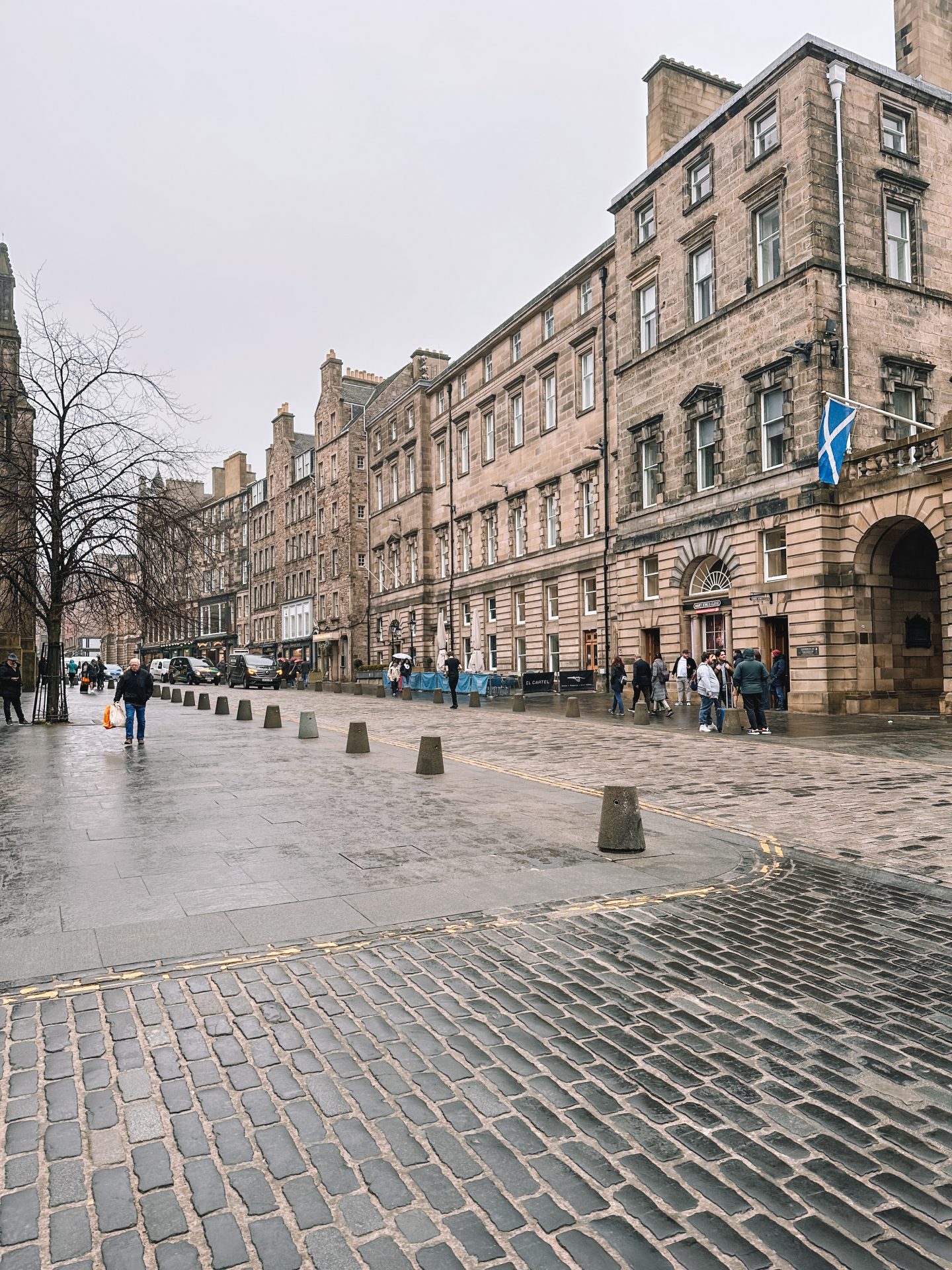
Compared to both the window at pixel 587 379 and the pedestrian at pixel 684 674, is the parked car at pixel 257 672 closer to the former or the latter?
the window at pixel 587 379

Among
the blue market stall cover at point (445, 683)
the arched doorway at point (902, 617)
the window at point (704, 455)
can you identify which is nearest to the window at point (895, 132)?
the window at point (704, 455)

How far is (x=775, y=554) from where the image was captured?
25938 mm

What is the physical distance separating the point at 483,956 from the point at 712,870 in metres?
2.75

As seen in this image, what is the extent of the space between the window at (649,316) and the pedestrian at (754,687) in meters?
17.2

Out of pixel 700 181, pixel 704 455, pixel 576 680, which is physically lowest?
pixel 576 680

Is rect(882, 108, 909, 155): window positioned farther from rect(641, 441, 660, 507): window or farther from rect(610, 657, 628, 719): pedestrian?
rect(610, 657, 628, 719): pedestrian

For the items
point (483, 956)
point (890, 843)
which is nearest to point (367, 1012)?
point (483, 956)

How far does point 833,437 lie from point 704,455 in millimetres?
7248

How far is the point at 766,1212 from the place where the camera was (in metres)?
2.74

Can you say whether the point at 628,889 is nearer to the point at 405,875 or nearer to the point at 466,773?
the point at 405,875

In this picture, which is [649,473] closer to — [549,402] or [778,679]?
[549,402]

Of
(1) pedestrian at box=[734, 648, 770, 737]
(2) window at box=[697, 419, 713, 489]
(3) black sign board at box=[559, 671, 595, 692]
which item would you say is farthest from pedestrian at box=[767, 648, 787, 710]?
(3) black sign board at box=[559, 671, 595, 692]

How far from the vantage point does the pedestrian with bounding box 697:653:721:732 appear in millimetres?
19641

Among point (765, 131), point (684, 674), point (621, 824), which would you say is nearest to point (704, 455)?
point (684, 674)
